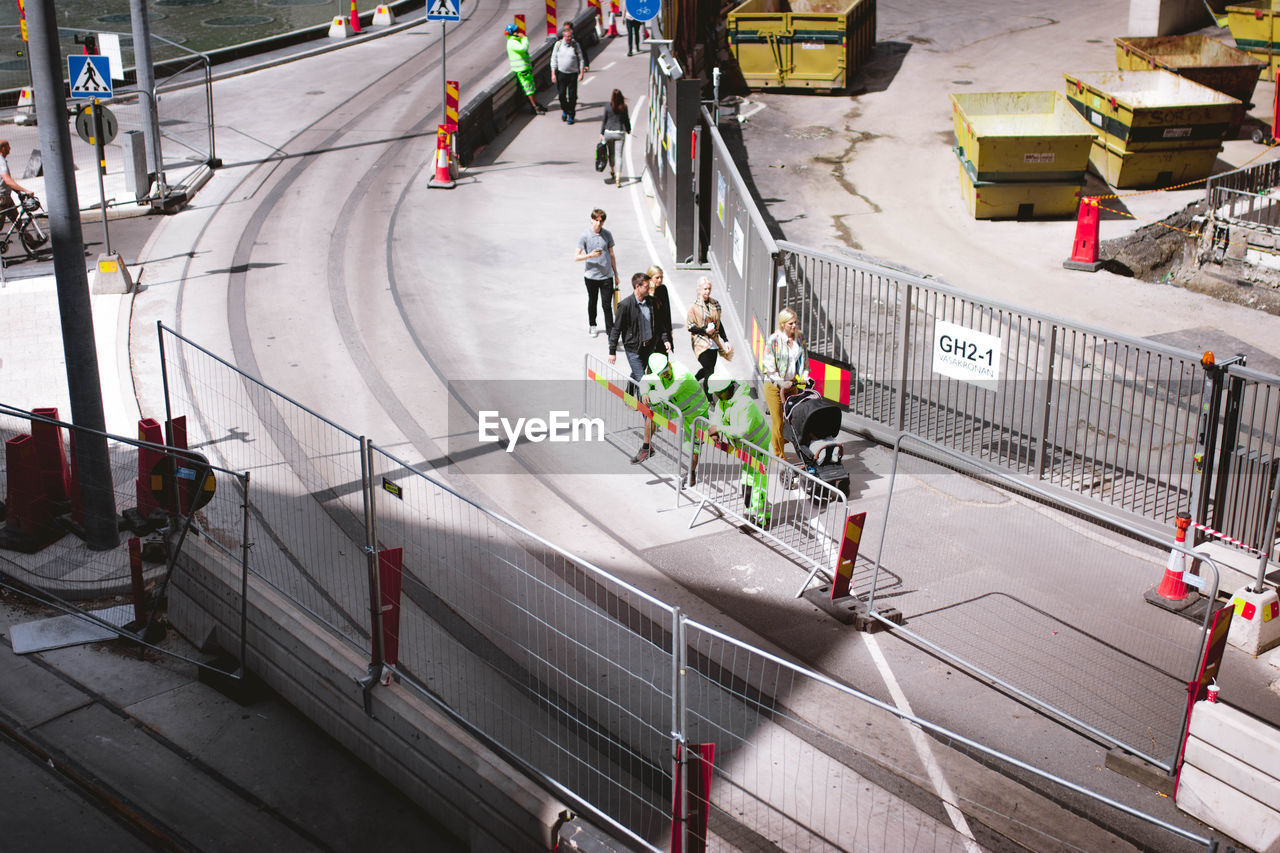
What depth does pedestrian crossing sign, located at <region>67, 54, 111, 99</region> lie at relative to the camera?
18.6 meters

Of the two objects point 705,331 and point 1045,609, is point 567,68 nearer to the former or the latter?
point 705,331

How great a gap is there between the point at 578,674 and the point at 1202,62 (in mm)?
23982

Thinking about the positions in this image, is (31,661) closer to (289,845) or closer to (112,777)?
(112,777)

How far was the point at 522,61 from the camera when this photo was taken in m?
29.2

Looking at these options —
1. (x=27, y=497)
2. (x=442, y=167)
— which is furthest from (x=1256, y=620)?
(x=442, y=167)

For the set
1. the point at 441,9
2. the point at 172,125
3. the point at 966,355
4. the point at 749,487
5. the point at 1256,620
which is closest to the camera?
the point at 1256,620

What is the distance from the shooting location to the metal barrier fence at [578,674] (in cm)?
735

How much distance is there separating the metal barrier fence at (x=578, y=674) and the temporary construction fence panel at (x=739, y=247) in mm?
4659

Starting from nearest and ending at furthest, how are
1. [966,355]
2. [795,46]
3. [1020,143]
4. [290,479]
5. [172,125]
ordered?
[290,479] < [966,355] < [1020,143] < [172,125] < [795,46]

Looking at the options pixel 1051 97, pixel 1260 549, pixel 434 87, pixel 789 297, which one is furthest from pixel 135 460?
pixel 434 87

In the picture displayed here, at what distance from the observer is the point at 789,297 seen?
13.9 metres

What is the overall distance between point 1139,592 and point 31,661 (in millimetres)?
8689

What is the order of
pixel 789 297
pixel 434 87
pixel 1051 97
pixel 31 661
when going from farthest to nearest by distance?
pixel 434 87 < pixel 1051 97 < pixel 789 297 < pixel 31 661

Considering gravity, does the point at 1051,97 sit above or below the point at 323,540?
above
